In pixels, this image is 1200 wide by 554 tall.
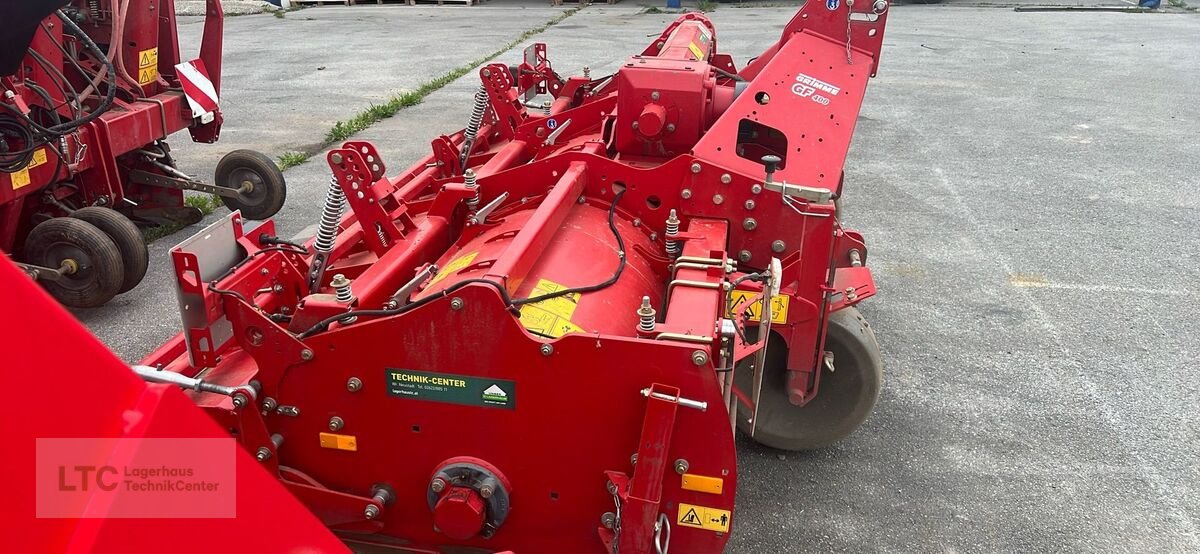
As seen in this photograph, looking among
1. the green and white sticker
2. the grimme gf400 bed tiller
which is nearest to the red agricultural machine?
the grimme gf400 bed tiller

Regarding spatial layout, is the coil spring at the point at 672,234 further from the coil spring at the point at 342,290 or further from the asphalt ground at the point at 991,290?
the coil spring at the point at 342,290

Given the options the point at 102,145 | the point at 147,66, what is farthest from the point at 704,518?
the point at 147,66

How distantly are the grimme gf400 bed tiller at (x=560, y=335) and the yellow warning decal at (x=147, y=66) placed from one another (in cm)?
270

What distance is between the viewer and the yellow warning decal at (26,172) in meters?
4.28

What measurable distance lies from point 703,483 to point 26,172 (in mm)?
4076

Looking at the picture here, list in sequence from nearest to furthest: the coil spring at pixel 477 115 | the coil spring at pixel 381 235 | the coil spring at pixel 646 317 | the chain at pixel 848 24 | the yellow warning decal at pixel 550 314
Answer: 1. the coil spring at pixel 646 317
2. the yellow warning decal at pixel 550 314
3. the coil spring at pixel 381 235
4. the chain at pixel 848 24
5. the coil spring at pixel 477 115

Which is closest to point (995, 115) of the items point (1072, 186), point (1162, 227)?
point (1072, 186)

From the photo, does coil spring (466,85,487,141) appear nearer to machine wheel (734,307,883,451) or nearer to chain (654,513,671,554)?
machine wheel (734,307,883,451)

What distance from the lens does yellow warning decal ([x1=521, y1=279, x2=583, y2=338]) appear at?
2479 millimetres

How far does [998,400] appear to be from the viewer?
3.99 meters

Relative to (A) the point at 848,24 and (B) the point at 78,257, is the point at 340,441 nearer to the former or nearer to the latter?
(B) the point at 78,257

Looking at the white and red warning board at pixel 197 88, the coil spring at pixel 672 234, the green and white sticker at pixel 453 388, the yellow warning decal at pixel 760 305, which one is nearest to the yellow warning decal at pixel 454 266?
the green and white sticker at pixel 453 388

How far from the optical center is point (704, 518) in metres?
2.38

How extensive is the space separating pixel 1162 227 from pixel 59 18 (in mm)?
7504
